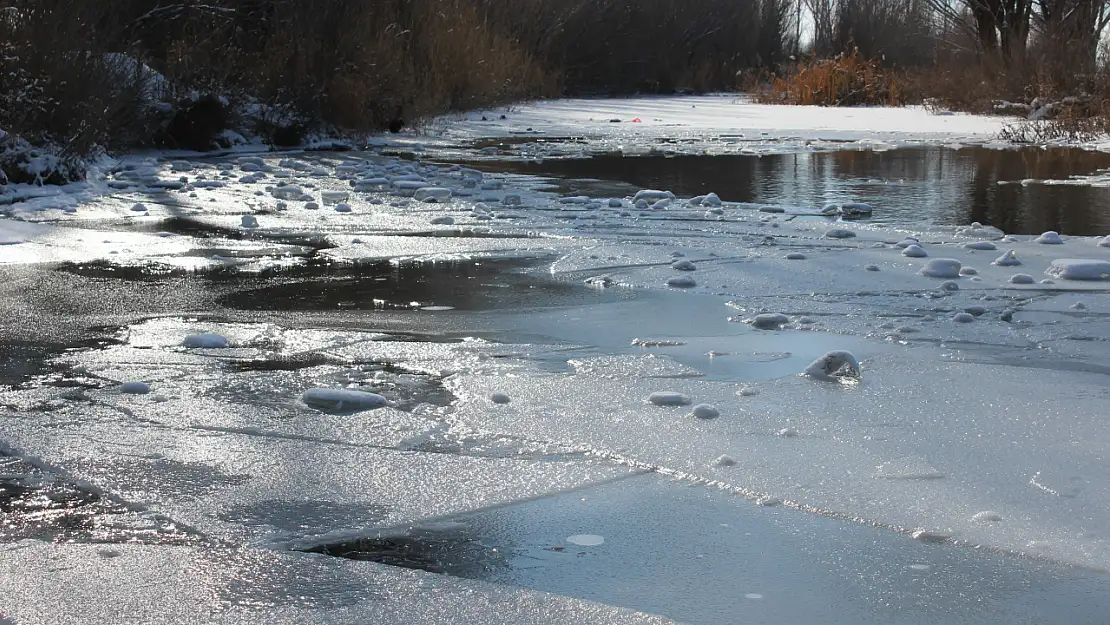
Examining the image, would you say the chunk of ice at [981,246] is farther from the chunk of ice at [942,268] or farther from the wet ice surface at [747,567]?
the wet ice surface at [747,567]

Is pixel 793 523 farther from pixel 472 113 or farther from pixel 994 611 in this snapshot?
pixel 472 113

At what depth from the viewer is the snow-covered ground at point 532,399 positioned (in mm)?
1874

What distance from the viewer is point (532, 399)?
2.75 metres

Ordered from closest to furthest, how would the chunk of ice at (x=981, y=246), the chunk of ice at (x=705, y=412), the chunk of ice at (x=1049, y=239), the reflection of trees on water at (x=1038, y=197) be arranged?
the chunk of ice at (x=705, y=412), the chunk of ice at (x=981, y=246), the chunk of ice at (x=1049, y=239), the reflection of trees on water at (x=1038, y=197)

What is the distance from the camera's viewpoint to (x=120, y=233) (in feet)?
18.6

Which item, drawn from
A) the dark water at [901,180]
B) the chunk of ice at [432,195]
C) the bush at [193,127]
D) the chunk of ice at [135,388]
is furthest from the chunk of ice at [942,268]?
the bush at [193,127]

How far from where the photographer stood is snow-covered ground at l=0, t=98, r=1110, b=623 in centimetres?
187

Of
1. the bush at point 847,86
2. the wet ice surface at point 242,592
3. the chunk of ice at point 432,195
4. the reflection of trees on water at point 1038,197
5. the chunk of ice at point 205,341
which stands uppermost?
the bush at point 847,86

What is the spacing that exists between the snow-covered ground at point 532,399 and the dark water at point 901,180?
0.97m

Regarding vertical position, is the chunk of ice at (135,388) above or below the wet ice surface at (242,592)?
above

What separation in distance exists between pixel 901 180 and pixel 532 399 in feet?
20.4

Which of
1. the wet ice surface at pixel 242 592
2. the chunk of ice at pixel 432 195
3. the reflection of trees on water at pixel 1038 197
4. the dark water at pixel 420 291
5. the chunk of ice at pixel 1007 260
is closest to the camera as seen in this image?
the wet ice surface at pixel 242 592

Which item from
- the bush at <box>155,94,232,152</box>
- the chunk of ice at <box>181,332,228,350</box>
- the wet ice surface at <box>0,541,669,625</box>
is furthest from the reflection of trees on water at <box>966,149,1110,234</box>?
the bush at <box>155,94,232,152</box>

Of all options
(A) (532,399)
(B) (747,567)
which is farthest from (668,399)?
(B) (747,567)
